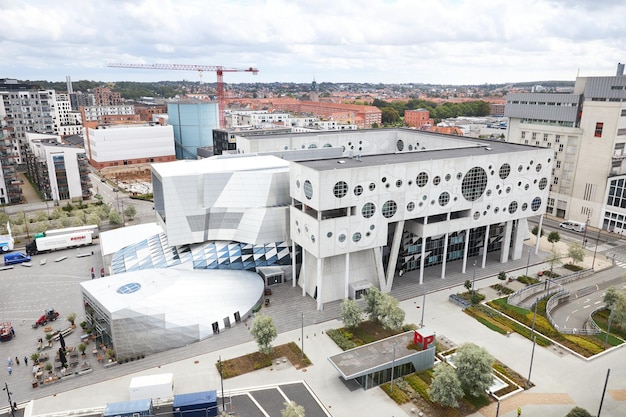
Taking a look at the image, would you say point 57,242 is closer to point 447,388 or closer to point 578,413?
point 447,388

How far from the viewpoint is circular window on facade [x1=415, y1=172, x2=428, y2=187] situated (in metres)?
57.1

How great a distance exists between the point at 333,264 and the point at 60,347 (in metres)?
33.2

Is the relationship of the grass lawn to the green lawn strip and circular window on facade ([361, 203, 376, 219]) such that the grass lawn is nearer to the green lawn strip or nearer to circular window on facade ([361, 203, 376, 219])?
circular window on facade ([361, 203, 376, 219])

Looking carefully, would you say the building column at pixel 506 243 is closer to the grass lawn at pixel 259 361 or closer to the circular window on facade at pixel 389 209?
the circular window on facade at pixel 389 209

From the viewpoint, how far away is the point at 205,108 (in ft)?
512

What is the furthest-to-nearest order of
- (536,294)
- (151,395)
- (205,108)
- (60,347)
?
(205,108)
(536,294)
(60,347)
(151,395)

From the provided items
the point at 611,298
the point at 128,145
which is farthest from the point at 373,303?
the point at 128,145

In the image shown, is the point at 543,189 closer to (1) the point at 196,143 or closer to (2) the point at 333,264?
(2) the point at 333,264

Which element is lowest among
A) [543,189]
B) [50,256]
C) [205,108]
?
[50,256]

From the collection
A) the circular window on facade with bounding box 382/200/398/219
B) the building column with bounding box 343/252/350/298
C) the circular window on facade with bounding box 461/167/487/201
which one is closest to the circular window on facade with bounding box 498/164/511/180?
the circular window on facade with bounding box 461/167/487/201

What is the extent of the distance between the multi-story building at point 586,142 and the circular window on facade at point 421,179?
46860mm

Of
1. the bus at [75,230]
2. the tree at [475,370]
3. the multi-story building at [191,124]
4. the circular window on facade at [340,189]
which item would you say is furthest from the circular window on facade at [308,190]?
the multi-story building at [191,124]

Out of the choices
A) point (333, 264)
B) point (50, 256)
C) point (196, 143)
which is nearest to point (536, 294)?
point (333, 264)

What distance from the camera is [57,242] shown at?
77.0 metres
